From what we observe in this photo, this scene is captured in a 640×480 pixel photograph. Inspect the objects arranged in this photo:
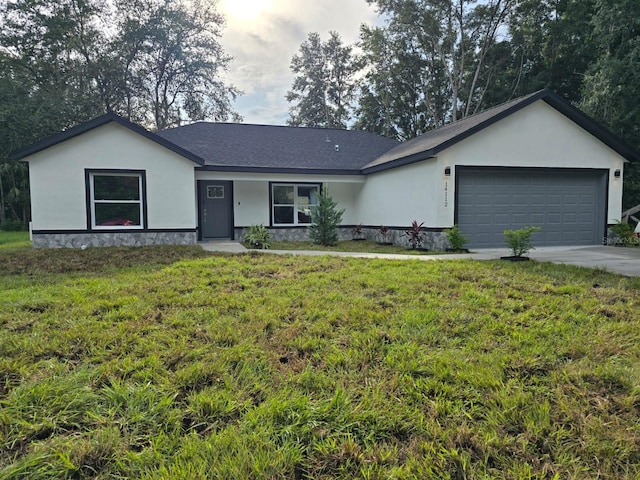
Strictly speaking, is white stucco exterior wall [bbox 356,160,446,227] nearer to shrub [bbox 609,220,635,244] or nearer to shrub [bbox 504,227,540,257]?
shrub [bbox 504,227,540,257]

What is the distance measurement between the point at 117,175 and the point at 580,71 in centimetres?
2472

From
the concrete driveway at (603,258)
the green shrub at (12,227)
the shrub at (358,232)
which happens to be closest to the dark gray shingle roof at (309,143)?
the shrub at (358,232)

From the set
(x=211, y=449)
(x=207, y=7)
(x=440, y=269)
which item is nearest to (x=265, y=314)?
(x=211, y=449)

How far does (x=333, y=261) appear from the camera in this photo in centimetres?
783

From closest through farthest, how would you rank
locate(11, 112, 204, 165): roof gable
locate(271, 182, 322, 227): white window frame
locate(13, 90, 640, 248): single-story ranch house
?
locate(11, 112, 204, 165): roof gable < locate(13, 90, 640, 248): single-story ranch house < locate(271, 182, 322, 227): white window frame

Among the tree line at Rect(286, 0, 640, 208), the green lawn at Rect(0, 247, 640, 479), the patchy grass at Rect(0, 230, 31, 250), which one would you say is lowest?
the green lawn at Rect(0, 247, 640, 479)

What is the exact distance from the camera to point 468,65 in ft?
86.8

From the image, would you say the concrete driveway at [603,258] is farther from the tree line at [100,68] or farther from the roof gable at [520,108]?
the tree line at [100,68]

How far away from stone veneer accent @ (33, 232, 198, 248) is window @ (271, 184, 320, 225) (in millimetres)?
3851

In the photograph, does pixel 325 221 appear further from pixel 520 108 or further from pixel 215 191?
pixel 520 108

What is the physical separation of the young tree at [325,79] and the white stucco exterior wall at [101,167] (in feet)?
79.2

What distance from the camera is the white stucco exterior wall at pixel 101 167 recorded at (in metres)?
10.3

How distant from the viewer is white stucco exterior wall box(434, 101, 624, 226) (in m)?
10.6

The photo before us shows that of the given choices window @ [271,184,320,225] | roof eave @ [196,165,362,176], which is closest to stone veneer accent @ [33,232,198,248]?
roof eave @ [196,165,362,176]
